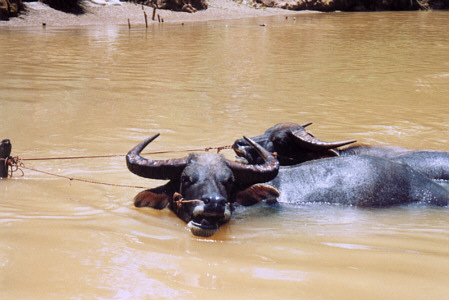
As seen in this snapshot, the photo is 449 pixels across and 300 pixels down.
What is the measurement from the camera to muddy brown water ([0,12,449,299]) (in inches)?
116

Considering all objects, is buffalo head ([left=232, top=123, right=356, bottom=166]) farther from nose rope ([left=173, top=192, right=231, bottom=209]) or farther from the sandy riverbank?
the sandy riverbank

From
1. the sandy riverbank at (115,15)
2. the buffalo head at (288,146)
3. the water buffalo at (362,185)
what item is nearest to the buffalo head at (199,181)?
the water buffalo at (362,185)

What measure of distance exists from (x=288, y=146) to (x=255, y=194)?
1.29m

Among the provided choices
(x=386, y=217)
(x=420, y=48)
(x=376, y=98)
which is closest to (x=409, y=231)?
(x=386, y=217)

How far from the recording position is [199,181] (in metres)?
4.03

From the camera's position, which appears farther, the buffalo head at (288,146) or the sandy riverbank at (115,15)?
the sandy riverbank at (115,15)

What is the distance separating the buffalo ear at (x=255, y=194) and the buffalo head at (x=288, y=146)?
100 cm

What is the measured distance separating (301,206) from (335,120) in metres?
3.58

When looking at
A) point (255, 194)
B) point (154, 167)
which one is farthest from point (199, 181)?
point (255, 194)

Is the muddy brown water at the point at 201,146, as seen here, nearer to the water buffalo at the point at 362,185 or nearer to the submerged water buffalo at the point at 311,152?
the water buffalo at the point at 362,185

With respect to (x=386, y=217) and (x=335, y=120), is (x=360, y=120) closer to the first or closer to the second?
(x=335, y=120)

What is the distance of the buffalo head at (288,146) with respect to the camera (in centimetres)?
526

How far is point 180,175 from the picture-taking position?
14.0 feet

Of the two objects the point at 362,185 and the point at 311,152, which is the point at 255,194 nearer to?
the point at 362,185
